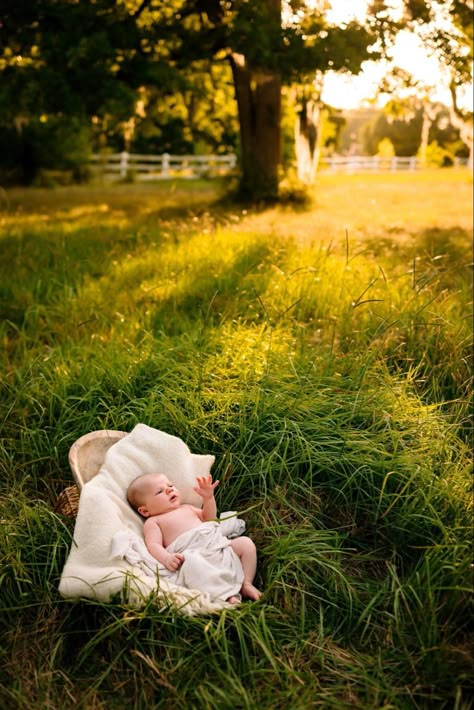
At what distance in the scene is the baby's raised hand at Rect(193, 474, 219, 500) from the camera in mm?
3041

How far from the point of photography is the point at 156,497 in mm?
3115

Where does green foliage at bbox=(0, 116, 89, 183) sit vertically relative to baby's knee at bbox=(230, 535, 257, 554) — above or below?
above

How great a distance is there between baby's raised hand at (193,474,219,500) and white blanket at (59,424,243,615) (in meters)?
0.18

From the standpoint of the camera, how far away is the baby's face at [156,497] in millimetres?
3115

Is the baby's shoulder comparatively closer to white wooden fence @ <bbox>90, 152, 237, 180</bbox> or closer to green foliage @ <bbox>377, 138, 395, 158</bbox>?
white wooden fence @ <bbox>90, 152, 237, 180</bbox>

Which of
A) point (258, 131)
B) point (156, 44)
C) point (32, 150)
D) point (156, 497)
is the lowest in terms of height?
point (156, 497)

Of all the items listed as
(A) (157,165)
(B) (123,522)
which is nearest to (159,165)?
(A) (157,165)

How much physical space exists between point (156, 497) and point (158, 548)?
0.25m

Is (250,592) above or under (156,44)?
under

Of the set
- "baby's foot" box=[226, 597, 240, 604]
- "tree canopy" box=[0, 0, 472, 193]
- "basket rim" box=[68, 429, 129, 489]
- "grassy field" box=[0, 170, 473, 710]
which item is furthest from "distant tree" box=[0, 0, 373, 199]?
"baby's foot" box=[226, 597, 240, 604]

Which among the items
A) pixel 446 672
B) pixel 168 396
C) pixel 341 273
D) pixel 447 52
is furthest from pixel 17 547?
pixel 447 52

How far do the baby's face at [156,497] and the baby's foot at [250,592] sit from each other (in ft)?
1.68

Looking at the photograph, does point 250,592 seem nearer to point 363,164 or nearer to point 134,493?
point 134,493

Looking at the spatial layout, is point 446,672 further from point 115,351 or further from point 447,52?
point 447,52
